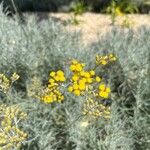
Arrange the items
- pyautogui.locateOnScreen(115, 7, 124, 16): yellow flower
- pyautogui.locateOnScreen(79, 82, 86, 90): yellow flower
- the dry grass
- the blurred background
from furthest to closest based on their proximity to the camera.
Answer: the blurred background → pyautogui.locateOnScreen(115, 7, 124, 16): yellow flower → the dry grass → pyautogui.locateOnScreen(79, 82, 86, 90): yellow flower

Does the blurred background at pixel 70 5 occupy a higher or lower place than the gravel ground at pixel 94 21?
higher

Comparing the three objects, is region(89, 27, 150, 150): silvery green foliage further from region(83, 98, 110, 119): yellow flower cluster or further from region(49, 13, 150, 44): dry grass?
region(49, 13, 150, 44): dry grass

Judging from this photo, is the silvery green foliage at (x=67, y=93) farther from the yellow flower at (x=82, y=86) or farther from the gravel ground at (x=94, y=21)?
the gravel ground at (x=94, y=21)

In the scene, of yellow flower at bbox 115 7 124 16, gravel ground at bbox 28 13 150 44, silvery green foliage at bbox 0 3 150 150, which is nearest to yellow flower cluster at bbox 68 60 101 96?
silvery green foliage at bbox 0 3 150 150

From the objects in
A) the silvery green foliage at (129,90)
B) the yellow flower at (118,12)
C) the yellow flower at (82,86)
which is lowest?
the silvery green foliage at (129,90)

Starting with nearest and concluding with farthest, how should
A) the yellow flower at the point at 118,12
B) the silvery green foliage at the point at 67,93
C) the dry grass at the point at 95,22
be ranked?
the silvery green foliage at the point at 67,93 < the dry grass at the point at 95,22 < the yellow flower at the point at 118,12

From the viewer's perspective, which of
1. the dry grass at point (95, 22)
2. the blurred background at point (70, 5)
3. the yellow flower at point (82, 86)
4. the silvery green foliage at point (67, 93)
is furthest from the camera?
the blurred background at point (70, 5)

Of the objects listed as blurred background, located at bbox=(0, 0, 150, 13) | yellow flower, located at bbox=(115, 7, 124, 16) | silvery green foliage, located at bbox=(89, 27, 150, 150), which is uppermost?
blurred background, located at bbox=(0, 0, 150, 13)

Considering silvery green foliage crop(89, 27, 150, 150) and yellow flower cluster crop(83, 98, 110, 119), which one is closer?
yellow flower cluster crop(83, 98, 110, 119)

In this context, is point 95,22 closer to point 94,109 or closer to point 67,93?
point 67,93

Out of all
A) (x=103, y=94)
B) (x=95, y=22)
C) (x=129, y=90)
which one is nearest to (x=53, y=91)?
(x=103, y=94)

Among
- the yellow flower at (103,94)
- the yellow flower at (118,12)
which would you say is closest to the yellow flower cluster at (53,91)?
the yellow flower at (103,94)

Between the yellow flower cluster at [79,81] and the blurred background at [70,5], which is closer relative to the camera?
the yellow flower cluster at [79,81]

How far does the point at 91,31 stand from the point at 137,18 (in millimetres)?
714
